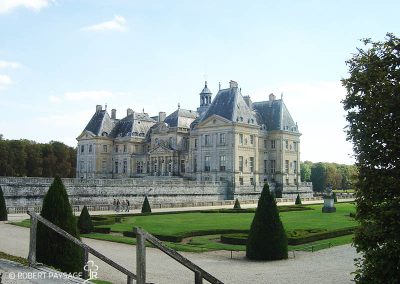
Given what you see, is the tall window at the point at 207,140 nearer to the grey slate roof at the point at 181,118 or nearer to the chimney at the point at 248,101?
the grey slate roof at the point at 181,118

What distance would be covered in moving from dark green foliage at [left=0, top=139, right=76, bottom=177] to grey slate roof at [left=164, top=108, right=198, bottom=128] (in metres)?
18.2

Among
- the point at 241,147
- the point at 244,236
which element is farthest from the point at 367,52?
the point at 241,147

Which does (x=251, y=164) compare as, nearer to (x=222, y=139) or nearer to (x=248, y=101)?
(x=222, y=139)

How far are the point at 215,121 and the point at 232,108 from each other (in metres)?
2.69

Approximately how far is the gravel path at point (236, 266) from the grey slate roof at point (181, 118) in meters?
47.8

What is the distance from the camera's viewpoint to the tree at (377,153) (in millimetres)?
7379

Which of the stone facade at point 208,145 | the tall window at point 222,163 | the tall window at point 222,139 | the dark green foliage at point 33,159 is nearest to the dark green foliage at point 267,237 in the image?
the stone facade at point 208,145

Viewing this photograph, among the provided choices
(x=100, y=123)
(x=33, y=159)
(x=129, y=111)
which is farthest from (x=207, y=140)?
(x=33, y=159)

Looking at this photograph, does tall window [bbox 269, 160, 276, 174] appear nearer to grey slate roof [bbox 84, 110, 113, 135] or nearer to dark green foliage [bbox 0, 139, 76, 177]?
grey slate roof [bbox 84, 110, 113, 135]

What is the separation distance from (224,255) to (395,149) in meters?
9.35

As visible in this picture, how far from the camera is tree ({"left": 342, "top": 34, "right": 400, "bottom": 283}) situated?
7.38 m

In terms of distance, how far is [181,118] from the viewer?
65.9m

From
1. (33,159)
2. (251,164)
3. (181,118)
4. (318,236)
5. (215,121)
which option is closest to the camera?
(318,236)

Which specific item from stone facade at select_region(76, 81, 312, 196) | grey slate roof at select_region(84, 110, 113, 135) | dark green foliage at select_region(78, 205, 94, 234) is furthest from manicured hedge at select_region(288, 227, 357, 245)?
grey slate roof at select_region(84, 110, 113, 135)
